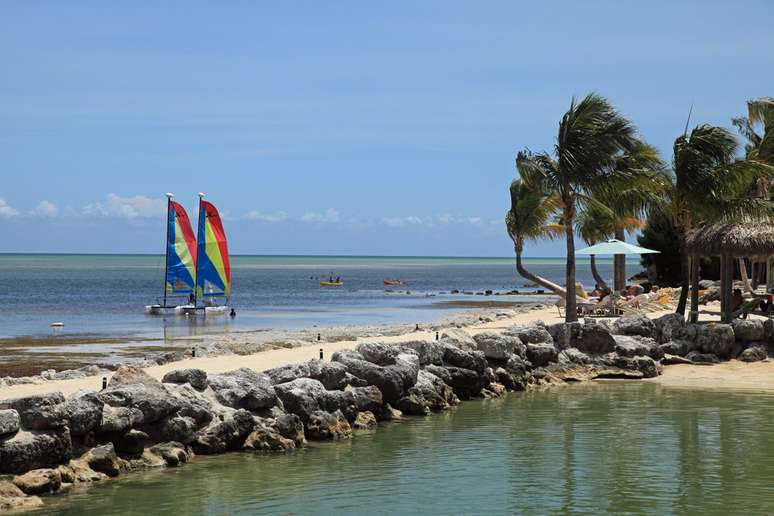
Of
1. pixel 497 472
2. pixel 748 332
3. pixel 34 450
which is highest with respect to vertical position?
pixel 748 332

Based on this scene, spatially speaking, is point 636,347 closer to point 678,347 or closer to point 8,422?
point 678,347

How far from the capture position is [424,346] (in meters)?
17.9

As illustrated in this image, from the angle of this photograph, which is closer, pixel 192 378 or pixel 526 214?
pixel 192 378

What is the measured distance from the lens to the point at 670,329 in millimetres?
22859

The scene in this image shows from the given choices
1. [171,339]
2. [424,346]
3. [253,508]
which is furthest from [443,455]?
[171,339]

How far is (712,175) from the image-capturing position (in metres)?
23.5

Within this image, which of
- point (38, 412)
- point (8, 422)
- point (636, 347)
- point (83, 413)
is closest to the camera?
point (8, 422)

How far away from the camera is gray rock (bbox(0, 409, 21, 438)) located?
A: 10.4m

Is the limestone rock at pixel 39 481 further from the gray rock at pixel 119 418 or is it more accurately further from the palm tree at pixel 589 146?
the palm tree at pixel 589 146

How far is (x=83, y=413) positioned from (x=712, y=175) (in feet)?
54.7

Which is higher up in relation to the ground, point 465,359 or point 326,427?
point 465,359

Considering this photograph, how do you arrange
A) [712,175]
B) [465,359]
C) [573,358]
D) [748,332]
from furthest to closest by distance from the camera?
[712,175], [748,332], [573,358], [465,359]

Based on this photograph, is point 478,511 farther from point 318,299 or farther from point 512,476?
point 318,299

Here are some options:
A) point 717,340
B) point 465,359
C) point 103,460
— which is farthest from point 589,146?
point 103,460
